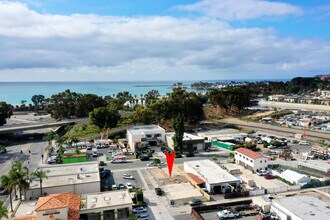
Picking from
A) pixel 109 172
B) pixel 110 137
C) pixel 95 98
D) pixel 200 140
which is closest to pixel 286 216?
pixel 109 172

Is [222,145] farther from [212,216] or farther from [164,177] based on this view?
[212,216]

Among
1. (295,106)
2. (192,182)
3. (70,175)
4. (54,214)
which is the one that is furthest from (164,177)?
(295,106)

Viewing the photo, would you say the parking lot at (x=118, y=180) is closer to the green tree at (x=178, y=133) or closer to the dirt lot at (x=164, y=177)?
A: the dirt lot at (x=164, y=177)

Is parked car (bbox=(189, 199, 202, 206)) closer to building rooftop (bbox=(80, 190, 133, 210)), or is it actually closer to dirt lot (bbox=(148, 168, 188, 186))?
dirt lot (bbox=(148, 168, 188, 186))

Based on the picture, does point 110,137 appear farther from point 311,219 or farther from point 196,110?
point 311,219

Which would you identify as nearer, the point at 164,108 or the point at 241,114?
the point at 164,108

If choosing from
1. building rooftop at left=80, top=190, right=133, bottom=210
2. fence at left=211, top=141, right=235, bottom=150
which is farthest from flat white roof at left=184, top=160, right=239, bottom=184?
fence at left=211, top=141, right=235, bottom=150
